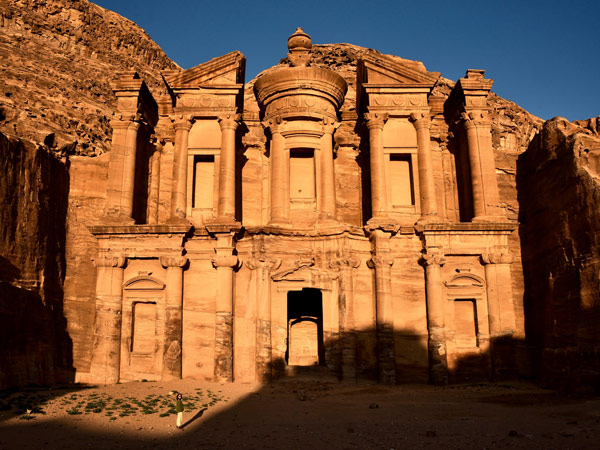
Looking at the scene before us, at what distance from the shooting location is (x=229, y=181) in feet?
68.6

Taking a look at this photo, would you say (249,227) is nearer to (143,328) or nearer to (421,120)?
Answer: (143,328)

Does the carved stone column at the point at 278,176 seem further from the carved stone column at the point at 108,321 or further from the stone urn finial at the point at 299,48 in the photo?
the carved stone column at the point at 108,321

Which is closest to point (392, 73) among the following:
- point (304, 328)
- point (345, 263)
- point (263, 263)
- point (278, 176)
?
point (278, 176)

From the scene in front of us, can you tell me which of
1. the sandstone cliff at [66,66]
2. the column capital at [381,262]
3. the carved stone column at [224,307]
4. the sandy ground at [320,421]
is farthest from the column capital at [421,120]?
the sandstone cliff at [66,66]

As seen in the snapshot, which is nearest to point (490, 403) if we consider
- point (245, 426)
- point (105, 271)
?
point (245, 426)

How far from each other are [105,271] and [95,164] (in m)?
5.11

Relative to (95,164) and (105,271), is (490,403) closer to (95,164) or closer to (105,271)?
(105,271)

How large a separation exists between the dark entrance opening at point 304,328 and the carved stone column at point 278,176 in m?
3.86

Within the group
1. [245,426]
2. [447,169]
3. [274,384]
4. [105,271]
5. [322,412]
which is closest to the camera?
[245,426]

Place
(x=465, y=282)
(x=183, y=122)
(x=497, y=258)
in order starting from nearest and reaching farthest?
1. (x=497, y=258)
2. (x=465, y=282)
3. (x=183, y=122)

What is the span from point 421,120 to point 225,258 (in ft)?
32.0

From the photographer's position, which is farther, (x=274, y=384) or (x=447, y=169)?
(x=447, y=169)

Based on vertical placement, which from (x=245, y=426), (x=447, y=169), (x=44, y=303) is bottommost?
(x=245, y=426)

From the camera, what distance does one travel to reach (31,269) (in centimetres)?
1842
